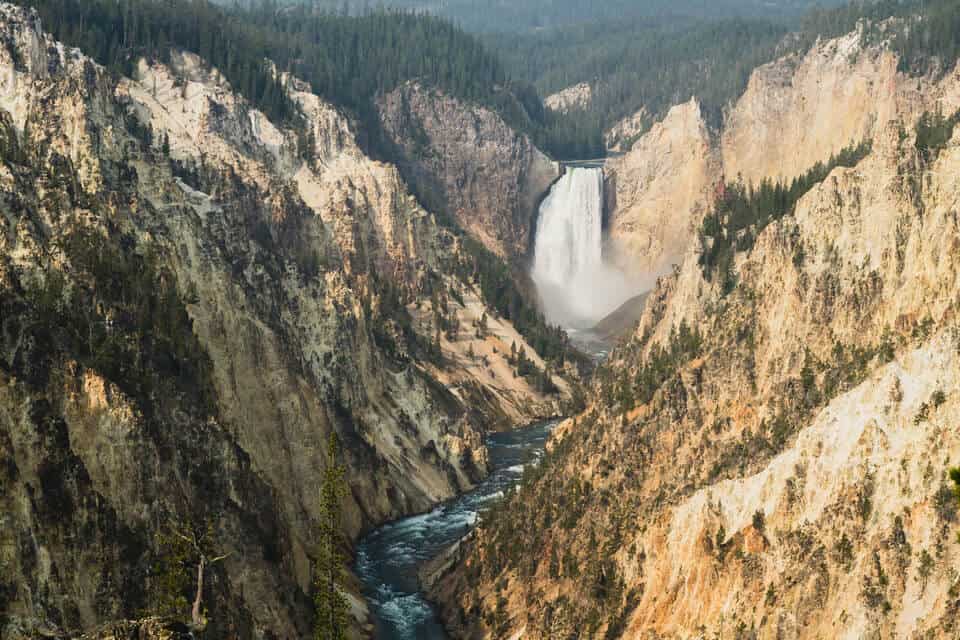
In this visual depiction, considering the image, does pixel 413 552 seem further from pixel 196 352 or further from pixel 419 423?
pixel 419 423

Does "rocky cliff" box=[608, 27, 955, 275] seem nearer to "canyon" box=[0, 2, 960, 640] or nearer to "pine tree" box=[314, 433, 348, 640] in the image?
"canyon" box=[0, 2, 960, 640]

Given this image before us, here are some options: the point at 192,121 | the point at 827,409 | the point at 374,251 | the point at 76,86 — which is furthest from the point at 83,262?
the point at 374,251

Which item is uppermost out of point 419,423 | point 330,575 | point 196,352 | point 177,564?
point 196,352

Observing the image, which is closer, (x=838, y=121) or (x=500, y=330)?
(x=500, y=330)

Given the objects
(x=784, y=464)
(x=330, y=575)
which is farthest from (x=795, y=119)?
(x=784, y=464)

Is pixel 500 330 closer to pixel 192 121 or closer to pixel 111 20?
pixel 192 121
